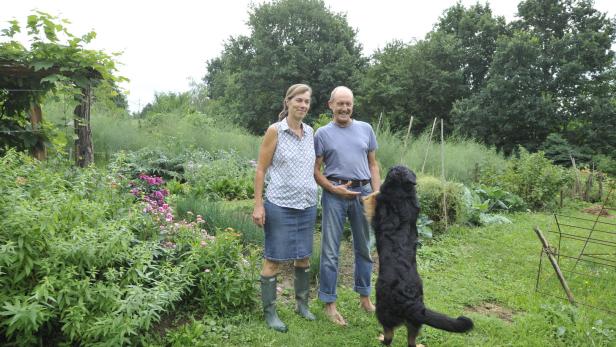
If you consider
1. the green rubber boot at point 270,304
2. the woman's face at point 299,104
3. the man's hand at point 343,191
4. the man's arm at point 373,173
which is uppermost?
the woman's face at point 299,104

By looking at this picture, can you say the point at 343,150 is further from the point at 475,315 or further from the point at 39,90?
Result: the point at 39,90

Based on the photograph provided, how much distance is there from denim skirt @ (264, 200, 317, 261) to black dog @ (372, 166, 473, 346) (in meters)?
0.55

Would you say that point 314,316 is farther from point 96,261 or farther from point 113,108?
point 113,108

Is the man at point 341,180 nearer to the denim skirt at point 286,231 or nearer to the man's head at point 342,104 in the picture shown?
the man's head at point 342,104

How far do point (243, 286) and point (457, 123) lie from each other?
67.4 feet

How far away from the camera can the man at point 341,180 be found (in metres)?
3.25

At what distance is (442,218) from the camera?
668 cm

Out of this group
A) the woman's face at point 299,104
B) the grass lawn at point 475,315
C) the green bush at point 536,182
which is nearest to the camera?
the woman's face at point 299,104

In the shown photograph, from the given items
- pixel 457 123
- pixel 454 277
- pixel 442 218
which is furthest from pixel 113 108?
pixel 457 123

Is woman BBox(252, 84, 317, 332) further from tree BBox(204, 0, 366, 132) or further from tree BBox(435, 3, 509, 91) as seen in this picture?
tree BBox(204, 0, 366, 132)

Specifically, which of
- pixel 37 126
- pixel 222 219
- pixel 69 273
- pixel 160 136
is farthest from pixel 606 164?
pixel 69 273

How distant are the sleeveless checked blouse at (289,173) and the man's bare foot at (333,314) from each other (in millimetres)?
985

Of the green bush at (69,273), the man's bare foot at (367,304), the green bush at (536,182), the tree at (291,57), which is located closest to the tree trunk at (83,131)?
the green bush at (69,273)

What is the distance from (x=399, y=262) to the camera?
9.18ft
